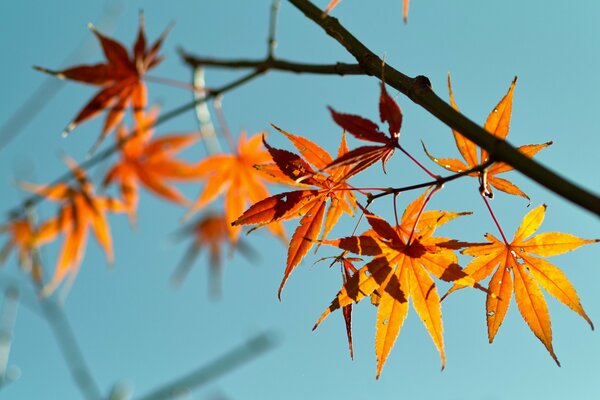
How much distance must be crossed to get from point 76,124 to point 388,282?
59cm

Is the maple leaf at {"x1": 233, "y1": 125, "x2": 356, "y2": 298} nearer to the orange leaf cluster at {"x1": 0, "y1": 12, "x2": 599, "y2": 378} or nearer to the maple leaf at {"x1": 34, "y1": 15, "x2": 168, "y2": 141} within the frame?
the orange leaf cluster at {"x1": 0, "y1": 12, "x2": 599, "y2": 378}

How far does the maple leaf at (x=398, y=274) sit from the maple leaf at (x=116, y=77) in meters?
0.53

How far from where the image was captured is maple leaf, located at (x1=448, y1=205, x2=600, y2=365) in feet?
2.27

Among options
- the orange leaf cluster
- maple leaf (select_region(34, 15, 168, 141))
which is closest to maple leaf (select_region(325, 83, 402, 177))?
the orange leaf cluster

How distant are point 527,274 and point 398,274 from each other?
0.52 ft

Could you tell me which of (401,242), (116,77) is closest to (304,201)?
(401,242)

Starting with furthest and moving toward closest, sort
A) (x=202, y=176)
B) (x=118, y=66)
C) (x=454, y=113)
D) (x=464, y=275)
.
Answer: (x=202, y=176) → (x=118, y=66) → (x=464, y=275) → (x=454, y=113)

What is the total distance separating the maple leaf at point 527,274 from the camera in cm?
69

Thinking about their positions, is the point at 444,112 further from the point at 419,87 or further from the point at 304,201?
the point at 304,201

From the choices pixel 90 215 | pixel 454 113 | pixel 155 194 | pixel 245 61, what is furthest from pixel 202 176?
pixel 454 113

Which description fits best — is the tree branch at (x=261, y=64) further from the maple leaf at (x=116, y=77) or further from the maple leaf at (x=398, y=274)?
the maple leaf at (x=116, y=77)

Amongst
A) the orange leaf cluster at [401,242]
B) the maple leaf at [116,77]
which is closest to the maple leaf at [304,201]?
the orange leaf cluster at [401,242]

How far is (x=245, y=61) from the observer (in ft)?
2.51

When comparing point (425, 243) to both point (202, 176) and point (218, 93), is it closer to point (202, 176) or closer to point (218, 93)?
point (218, 93)
